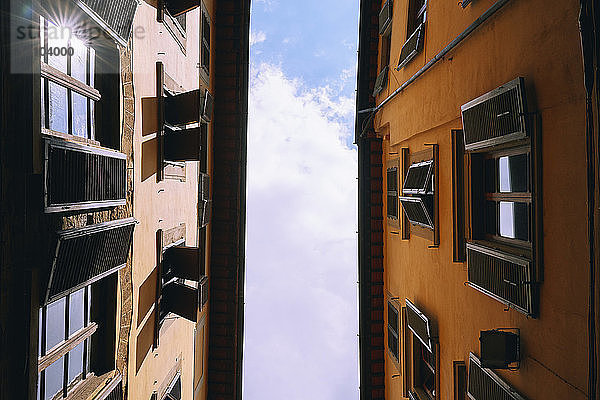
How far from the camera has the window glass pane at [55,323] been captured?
4.24 meters

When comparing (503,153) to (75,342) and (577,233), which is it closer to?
(577,233)

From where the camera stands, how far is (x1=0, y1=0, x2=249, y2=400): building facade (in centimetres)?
356

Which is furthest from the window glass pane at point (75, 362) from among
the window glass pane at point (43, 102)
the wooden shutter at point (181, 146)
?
the wooden shutter at point (181, 146)

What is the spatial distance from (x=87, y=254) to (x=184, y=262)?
130 inches

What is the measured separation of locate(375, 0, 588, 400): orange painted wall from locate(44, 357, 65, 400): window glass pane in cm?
461

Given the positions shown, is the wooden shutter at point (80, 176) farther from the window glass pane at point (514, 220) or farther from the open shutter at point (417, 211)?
the open shutter at point (417, 211)

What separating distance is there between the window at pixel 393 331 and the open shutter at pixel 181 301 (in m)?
4.19

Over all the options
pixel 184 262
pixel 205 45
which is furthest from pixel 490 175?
pixel 205 45

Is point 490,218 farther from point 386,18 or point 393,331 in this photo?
point 386,18

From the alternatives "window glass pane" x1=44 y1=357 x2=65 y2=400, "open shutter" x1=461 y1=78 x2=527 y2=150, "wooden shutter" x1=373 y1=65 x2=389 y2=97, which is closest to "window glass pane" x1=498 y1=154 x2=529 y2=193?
"open shutter" x1=461 y1=78 x2=527 y2=150

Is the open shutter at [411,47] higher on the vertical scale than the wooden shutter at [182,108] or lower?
higher

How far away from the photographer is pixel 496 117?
4715 millimetres

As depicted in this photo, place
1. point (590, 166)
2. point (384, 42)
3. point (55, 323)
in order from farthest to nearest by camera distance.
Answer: point (384, 42), point (55, 323), point (590, 166)

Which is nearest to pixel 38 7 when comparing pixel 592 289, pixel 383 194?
pixel 592 289
